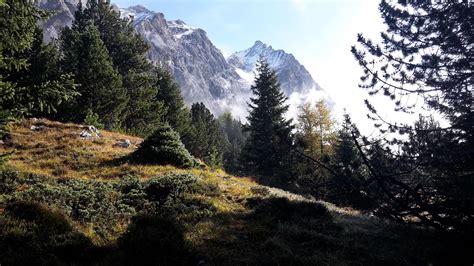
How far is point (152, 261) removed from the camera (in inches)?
349

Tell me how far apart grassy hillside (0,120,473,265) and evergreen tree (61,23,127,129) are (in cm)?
1323

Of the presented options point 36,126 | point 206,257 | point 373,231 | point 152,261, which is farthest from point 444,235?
point 36,126

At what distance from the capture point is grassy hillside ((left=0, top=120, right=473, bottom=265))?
9312 millimetres

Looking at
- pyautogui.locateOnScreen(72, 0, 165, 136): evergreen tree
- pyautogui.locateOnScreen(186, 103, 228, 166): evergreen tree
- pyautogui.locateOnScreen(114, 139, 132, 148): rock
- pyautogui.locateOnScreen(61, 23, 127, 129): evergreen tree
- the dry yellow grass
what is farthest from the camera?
pyautogui.locateOnScreen(186, 103, 228, 166): evergreen tree

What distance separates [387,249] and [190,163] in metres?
11.1

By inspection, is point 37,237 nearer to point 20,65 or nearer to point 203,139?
point 20,65

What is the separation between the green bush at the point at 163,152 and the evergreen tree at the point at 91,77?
1222 cm

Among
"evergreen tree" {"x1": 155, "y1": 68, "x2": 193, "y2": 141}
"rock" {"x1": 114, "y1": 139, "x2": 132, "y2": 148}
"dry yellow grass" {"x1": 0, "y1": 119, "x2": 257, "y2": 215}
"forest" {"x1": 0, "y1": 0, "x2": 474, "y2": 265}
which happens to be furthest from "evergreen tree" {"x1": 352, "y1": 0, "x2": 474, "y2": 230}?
"evergreen tree" {"x1": 155, "y1": 68, "x2": 193, "y2": 141}

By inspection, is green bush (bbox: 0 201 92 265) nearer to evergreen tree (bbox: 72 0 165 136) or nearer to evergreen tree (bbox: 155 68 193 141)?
evergreen tree (bbox: 72 0 165 136)

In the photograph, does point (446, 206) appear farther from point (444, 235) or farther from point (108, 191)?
point (108, 191)

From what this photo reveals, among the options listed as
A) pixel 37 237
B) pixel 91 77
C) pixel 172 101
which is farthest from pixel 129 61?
pixel 37 237

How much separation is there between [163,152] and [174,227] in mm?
9274

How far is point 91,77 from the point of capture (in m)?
29.8

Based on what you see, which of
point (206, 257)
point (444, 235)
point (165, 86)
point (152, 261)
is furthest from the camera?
point (165, 86)
